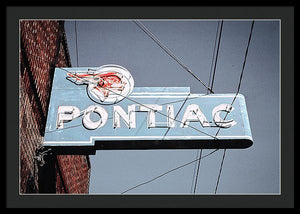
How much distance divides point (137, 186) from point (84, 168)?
4.56m

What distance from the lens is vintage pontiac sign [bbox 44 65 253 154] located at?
24.4 feet

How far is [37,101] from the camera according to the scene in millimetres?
7973

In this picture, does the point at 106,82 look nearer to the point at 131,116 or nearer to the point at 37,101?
the point at 131,116

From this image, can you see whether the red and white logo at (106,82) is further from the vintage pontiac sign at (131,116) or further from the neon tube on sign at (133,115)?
the neon tube on sign at (133,115)

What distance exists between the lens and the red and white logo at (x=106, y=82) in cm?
795

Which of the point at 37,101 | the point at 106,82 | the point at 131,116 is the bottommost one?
the point at 131,116

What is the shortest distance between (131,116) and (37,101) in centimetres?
160

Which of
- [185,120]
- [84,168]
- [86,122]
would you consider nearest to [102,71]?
[86,122]

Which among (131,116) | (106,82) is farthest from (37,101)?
(131,116)

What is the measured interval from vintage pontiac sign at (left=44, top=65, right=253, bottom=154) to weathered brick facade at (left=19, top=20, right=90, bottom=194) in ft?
1.04

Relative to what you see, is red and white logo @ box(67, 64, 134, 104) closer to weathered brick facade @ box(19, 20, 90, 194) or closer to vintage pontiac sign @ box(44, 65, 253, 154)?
vintage pontiac sign @ box(44, 65, 253, 154)

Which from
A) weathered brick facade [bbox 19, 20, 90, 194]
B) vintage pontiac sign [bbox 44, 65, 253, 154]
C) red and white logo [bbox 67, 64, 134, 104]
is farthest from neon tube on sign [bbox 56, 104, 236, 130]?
weathered brick facade [bbox 19, 20, 90, 194]

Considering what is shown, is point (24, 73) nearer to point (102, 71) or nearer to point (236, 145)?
point (102, 71)

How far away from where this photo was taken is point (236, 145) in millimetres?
7613
